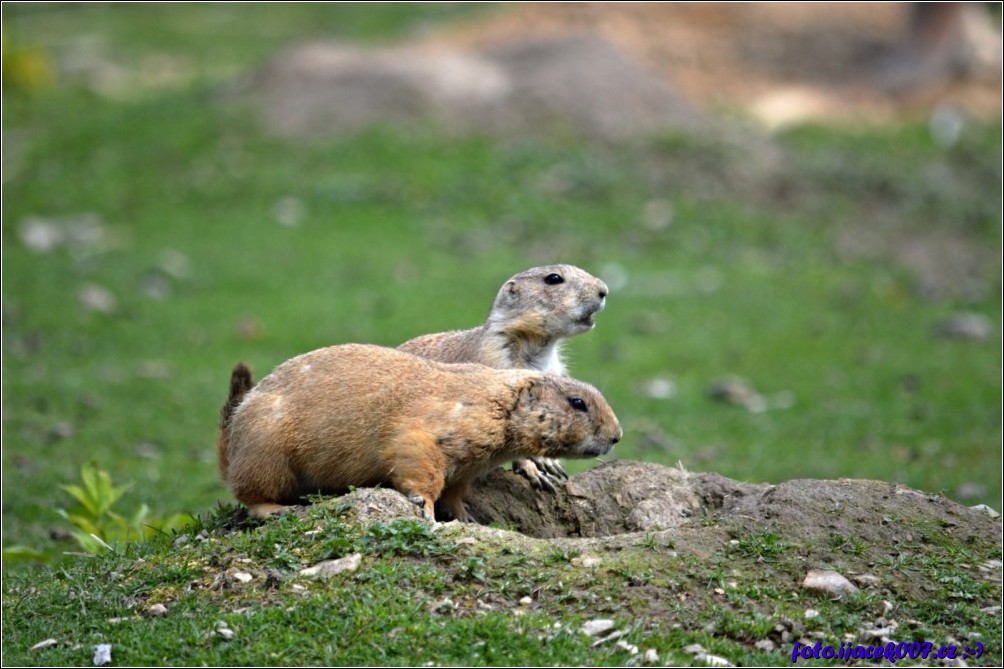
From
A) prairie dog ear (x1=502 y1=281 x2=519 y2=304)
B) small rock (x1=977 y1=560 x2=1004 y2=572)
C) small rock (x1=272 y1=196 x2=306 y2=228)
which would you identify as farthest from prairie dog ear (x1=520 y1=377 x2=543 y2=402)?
small rock (x1=272 y1=196 x2=306 y2=228)

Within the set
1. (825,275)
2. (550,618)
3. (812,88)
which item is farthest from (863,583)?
(812,88)

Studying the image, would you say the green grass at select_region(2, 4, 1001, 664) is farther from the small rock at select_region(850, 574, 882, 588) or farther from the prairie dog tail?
the prairie dog tail

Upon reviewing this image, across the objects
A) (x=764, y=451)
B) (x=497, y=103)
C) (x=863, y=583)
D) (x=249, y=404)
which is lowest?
(x=764, y=451)

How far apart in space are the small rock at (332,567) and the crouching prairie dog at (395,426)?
48 cm

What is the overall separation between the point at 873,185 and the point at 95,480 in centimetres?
1657

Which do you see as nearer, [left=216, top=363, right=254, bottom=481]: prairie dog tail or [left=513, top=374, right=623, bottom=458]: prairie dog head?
[left=513, top=374, right=623, bottom=458]: prairie dog head

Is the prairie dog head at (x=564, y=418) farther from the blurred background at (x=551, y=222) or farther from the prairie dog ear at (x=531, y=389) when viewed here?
the blurred background at (x=551, y=222)

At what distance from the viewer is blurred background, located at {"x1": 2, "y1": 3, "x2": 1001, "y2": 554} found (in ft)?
43.0

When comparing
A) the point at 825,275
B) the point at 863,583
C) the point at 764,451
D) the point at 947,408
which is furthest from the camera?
the point at 825,275

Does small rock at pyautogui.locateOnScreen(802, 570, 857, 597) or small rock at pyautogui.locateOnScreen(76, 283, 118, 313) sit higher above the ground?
small rock at pyautogui.locateOnScreen(76, 283, 118, 313)

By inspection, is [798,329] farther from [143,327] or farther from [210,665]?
[210,665]

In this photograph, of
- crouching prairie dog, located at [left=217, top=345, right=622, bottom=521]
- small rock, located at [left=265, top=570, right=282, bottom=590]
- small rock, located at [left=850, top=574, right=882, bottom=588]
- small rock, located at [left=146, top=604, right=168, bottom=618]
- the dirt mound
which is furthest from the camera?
the dirt mound

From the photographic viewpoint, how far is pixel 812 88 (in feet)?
87.4

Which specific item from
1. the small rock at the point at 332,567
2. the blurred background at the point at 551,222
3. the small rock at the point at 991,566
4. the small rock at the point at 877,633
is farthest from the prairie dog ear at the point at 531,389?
the blurred background at the point at 551,222
